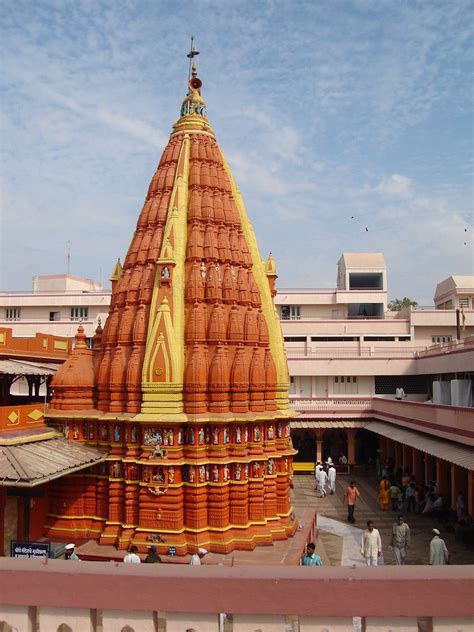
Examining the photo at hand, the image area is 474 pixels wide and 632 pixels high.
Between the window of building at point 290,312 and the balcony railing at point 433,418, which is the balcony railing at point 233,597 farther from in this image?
the window of building at point 290,312

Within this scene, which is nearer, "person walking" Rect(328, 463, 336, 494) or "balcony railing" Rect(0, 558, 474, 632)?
"balcony railing" Rect(0, 558, 474, 632)

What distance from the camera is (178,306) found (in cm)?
1638

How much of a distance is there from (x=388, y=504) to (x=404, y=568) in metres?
19.2

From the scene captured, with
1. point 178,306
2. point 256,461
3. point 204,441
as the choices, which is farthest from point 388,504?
point 178,306

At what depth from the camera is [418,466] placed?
2545 centimetres

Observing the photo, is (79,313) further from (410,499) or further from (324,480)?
(410,499)

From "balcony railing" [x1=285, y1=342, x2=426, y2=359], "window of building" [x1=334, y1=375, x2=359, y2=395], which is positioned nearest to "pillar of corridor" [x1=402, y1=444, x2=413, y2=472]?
"window of building" [x1=334, y1=375, x2=359, y2=395]

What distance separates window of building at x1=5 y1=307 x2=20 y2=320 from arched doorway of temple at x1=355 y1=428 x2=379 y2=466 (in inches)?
1066

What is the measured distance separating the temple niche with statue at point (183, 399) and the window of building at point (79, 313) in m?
24.7

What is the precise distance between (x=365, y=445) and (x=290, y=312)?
12.1 m

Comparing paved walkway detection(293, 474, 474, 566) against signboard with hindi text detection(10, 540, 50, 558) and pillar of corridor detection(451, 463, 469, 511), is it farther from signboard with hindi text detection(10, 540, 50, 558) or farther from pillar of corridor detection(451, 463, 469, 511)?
signboard with hindi text detection(10, 540, 50, 558)

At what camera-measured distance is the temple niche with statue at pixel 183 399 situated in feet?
49.8

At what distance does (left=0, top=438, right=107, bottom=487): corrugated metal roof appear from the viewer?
1211cm

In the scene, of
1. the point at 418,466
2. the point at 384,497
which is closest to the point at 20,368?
the point at 384,497
